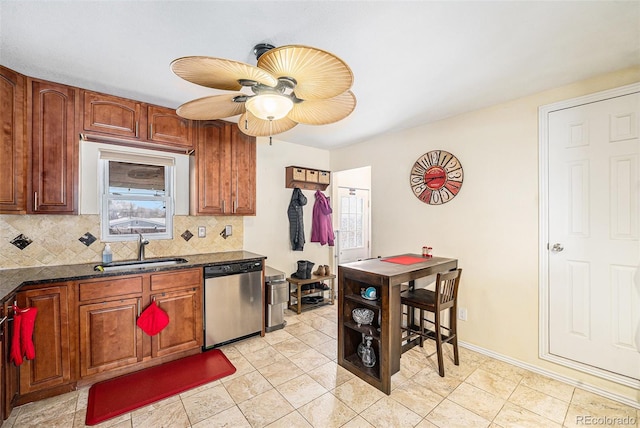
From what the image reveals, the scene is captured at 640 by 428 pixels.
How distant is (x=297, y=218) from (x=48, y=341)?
2793 millimetres

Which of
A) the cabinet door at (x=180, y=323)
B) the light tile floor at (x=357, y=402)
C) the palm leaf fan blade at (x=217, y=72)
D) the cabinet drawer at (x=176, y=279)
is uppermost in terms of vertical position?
the palm leaf fan blade at (x=217, y=72)

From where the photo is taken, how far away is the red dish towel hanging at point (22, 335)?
6.01 feet

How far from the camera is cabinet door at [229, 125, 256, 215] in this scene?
3.29m

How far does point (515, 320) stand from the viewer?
263 centimetres

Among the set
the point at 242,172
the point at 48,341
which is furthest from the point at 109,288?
the point at 242,172

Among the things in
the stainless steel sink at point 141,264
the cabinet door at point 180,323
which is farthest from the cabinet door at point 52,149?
the cabinet door at point 180,323

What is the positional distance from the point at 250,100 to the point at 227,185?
72.2 inches

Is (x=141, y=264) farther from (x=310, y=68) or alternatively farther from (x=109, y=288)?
(x=310, y=68)

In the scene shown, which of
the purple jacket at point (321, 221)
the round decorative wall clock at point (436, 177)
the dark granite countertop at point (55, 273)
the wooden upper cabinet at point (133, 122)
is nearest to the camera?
the dark granite countertop at point (55, 273)

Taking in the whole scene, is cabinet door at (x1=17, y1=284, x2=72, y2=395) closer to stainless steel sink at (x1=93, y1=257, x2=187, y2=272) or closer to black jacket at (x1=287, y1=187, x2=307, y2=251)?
stainless steel sink at (x1=93, y1=257, x2=187, y2=272)

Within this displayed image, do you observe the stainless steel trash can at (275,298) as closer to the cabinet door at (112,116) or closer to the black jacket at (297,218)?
the black jacket at (297,218)

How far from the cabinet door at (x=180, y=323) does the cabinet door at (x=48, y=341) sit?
1.93 ft

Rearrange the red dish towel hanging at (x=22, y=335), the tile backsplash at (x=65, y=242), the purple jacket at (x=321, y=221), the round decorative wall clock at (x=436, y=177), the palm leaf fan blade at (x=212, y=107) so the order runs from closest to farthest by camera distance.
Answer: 1. the palm leaf fan blade at (x=212, y=107)
2. the red dish towel hanging at (x=22, y=335)
3. the tile backsplash at (x=65, y=242)
4. the round decorative wall clock at (x=436, y=177)
5. the purple jacket at (x=321, y=221)

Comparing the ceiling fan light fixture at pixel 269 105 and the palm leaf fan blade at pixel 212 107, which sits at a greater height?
the palm leaf fan blade at pixel 212 107
